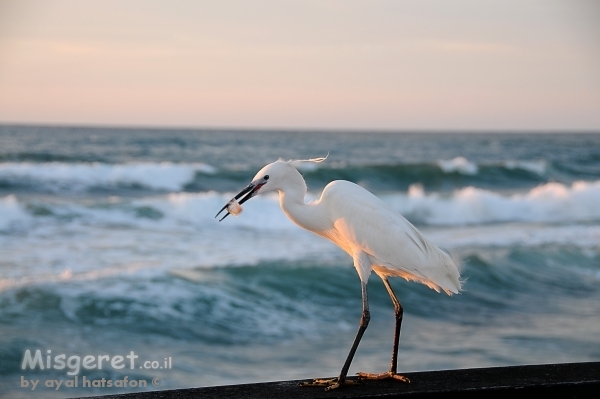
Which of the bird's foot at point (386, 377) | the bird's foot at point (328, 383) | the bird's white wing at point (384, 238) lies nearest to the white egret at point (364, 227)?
the bird's white wing at point (384, 238)

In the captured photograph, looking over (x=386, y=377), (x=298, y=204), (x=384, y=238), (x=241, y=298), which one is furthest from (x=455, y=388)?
(x=241, y=298)

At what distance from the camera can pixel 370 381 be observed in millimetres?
2268

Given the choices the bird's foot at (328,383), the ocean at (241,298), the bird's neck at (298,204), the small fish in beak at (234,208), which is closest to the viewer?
the bird's foot at (328,383)

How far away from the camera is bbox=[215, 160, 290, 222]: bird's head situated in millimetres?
2461

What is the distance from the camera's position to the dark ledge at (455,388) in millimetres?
1906

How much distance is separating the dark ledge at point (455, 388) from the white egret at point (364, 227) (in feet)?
1.28

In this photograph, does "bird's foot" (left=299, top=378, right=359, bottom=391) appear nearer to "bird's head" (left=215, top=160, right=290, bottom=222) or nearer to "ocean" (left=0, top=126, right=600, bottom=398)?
"bird's head" (left=215, top=160, right=290, bottom=222)

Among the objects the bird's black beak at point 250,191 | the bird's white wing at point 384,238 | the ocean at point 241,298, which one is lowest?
the ocean at point 241,298

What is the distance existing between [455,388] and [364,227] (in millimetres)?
741

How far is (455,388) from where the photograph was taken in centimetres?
191

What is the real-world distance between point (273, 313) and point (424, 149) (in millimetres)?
22390

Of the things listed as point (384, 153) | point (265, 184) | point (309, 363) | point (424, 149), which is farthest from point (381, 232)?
point (424, 149)

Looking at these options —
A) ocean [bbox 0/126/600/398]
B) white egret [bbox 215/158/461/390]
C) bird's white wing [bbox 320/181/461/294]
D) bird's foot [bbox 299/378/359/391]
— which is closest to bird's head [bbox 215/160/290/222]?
white egret [bbox 215/158/461/390]

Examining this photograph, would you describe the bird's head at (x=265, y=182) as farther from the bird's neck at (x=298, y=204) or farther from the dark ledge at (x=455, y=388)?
the dark ledge at (x=455, y=388)
